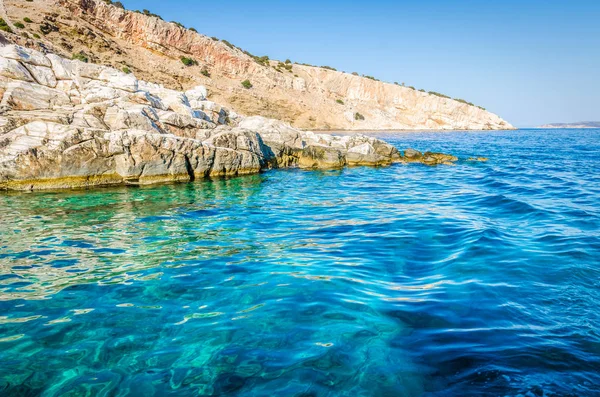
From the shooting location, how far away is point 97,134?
16.0m

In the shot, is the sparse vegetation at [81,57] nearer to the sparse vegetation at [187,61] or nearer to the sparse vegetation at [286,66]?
the sparse vegetation at [187,61]

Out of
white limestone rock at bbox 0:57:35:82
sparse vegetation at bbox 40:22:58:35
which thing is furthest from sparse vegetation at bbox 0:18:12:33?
white limestone rock at bbox 0:57:35:82

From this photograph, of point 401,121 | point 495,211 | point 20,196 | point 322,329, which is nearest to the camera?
point 322,329

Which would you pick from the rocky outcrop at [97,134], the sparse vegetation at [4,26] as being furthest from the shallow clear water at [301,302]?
the sparse vegetation at [4,26]

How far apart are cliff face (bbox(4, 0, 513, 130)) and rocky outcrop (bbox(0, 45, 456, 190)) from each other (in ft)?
99.4

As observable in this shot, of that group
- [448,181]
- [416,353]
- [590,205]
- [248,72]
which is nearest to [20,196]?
[416,353]

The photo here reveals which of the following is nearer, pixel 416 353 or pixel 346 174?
pixel 416 353

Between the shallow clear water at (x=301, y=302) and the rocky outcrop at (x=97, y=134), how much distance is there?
4551 millimetres

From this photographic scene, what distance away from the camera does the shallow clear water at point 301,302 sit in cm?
370

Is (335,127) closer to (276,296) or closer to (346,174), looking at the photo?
(346,174)

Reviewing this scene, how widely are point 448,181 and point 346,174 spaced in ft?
19.2

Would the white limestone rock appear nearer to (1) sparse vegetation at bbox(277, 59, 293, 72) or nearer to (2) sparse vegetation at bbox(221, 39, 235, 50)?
(2) sparse vegetation at bbox(221, 39, 235, 50)

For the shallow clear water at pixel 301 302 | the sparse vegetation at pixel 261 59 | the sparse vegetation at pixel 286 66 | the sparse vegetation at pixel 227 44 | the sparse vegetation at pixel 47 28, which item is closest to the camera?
the shallow clear water at pixel 301 302

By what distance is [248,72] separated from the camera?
7156 cm
